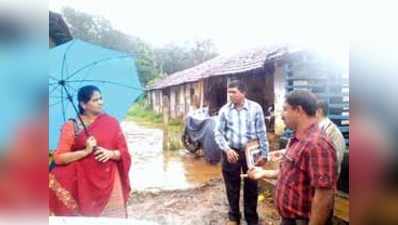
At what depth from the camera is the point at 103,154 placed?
1800mm

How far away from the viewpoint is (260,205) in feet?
5.50

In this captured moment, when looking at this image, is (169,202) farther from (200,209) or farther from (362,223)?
(362,223)

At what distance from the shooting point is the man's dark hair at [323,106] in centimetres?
155

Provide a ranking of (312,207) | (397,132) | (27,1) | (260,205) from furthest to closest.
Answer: (260,205), (312,207), (27,1), (397,132)

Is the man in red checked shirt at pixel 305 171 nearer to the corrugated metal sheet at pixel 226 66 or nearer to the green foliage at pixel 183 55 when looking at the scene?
the corrugated metal sheet at pixel 226 66

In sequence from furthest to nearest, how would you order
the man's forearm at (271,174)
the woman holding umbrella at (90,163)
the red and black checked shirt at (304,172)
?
the woman holding umbrella at (90,163)
the man's forearm at (271,174)
the red and black checked shirt at (304,172)

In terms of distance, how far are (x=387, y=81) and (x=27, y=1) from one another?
95 cm

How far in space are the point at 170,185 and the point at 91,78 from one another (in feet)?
1.52

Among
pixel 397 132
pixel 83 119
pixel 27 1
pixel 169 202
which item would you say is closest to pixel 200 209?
pixel 169 202

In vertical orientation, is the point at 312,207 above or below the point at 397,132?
below

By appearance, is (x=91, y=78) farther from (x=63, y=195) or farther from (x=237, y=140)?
(x=237, y=140)

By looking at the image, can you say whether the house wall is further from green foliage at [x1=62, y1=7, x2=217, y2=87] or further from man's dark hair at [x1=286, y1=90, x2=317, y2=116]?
green foliage at [x1=62, y1=7, x2=217, y2=87]

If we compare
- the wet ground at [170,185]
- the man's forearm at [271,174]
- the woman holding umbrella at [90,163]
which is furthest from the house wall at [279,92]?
the woman holding umbrella at [90,163]

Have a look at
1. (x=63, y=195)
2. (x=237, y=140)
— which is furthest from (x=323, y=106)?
(x=63, y=195)
